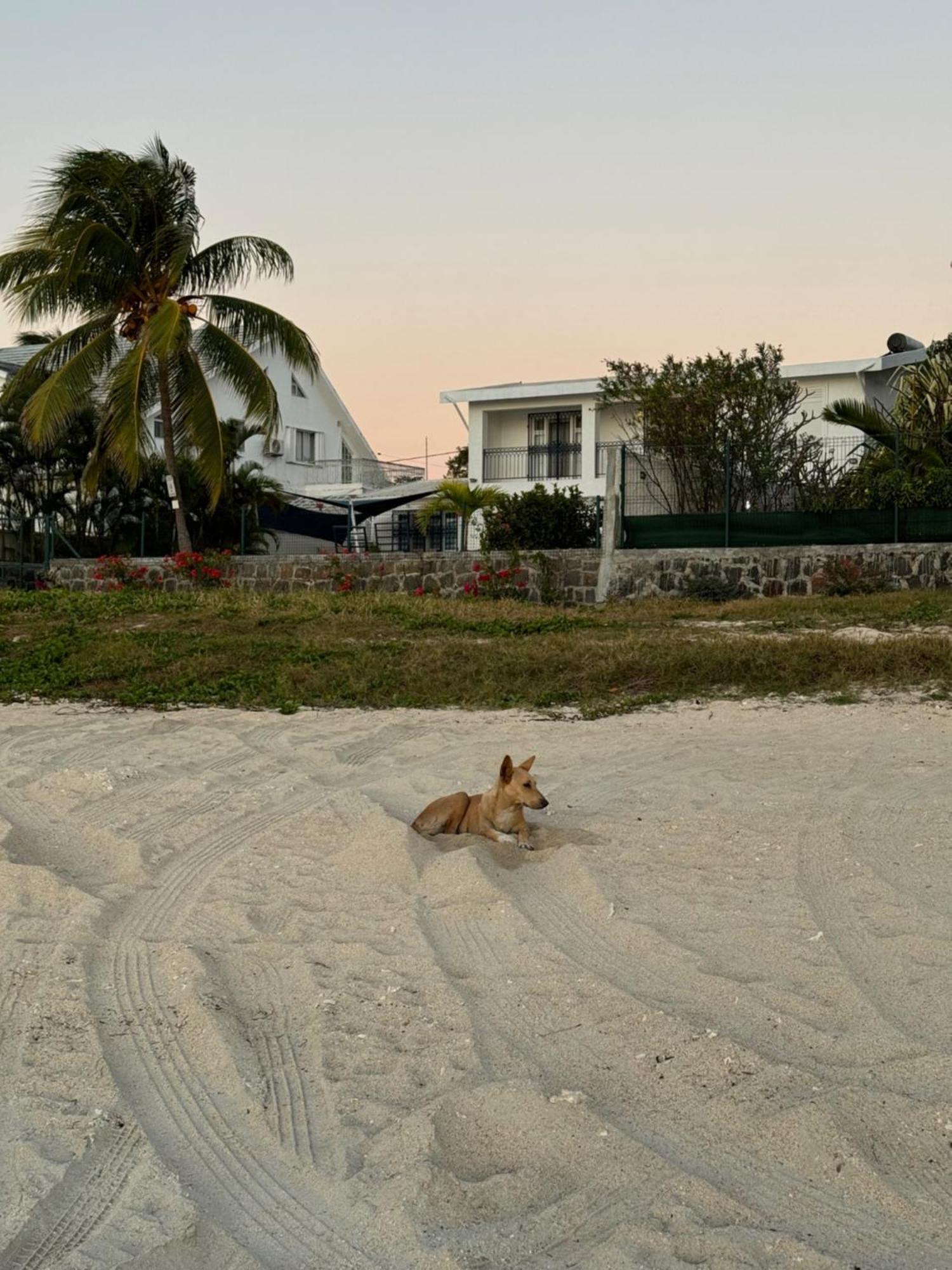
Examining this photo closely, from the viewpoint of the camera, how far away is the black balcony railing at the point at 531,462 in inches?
1353

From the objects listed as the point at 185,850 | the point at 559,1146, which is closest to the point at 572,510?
the point at 185,850

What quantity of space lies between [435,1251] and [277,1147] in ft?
2.35

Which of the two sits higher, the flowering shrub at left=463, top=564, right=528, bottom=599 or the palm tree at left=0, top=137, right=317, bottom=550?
the palm tree at left=0, top=137, right=317, bottom=550

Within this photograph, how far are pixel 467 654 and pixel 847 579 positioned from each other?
7.78m

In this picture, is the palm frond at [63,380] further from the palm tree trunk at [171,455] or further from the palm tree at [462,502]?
the palm tree at [462,502]

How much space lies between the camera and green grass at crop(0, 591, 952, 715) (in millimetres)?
11852

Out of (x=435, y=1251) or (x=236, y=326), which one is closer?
(x=435, y=1251)

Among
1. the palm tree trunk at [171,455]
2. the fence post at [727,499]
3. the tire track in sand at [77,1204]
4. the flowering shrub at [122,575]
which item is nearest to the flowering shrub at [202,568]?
the flowering shrub at [122,575]

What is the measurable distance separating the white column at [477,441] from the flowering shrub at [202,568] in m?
12.0

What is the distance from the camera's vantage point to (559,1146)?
3.81 meters

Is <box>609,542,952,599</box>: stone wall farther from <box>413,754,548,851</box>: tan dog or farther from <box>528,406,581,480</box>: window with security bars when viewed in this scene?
<box>528,406,581,480</box>: window with security bars

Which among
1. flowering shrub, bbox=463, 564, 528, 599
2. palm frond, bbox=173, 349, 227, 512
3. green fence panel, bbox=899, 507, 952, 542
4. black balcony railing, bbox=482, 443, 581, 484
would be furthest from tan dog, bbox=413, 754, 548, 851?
black balcony railing, bbox=482, 443, 581, 484

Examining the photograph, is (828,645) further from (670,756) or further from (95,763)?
(95,763)

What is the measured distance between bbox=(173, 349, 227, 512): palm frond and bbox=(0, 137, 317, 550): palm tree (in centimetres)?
2
